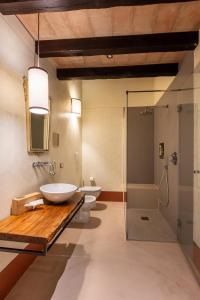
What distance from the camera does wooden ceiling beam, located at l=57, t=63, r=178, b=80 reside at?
9.13 ft

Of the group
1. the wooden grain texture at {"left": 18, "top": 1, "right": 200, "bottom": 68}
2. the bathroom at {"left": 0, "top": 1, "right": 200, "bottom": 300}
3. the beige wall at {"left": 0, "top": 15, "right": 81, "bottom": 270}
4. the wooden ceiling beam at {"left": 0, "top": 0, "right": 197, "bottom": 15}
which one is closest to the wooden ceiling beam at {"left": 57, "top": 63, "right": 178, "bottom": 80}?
the bathroom at {"left": 0, "top": 1, "right": 200, "bottom": 300}

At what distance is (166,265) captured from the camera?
80.9 inches

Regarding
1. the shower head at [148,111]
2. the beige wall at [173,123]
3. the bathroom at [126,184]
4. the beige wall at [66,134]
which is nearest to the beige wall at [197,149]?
the bathroom at [126,184]

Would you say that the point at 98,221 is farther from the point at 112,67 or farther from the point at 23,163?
the point at 112,67

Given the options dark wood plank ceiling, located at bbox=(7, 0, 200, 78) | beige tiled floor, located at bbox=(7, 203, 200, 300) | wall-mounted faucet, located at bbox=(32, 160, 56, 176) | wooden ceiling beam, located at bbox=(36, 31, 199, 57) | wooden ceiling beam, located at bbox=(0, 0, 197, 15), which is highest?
dark wood plank ceiling, located at bbox=(7, 0, 200, 78)

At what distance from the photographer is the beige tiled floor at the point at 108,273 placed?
1655mm

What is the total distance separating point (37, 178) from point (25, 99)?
→ 88cm

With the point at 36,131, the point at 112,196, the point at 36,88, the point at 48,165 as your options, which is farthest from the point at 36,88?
the point at 112,196

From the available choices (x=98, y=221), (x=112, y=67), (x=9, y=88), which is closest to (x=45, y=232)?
(x=9, y=88)

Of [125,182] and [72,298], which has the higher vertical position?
[125,182]

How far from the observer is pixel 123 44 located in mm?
2088

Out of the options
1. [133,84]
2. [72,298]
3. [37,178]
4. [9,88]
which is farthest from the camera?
[133,84]

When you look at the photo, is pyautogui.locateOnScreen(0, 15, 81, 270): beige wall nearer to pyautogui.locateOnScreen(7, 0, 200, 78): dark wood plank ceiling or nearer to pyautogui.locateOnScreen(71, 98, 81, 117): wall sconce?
pyautogui.locateOnScreen(7, 0, 200, 78): dark wood plank ceiling

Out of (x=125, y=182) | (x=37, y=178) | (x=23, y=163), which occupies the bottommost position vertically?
(x=125, y=182)
